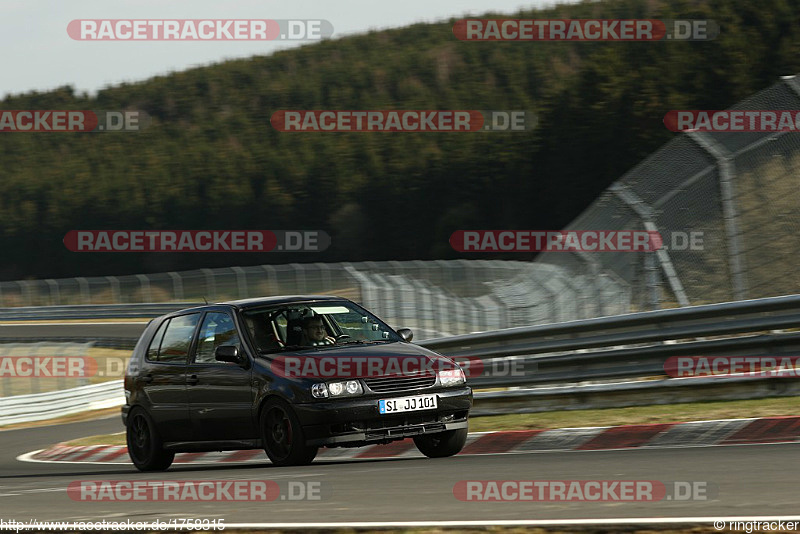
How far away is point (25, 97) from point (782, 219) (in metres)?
136

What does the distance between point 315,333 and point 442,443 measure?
4.57 feet

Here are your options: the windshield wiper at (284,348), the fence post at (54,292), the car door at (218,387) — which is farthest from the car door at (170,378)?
the fence post at (54,292)

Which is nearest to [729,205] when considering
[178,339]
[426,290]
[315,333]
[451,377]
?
[451,377]

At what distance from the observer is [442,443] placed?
10117 millimetres

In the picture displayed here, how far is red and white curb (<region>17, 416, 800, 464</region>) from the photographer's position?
29.7 ft

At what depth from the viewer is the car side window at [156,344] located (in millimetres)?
11344

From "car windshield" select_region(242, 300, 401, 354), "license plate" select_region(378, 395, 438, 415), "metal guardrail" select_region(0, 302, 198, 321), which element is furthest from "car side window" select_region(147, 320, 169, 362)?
"metal guardrail" select_region(0, 302, 198, 321)

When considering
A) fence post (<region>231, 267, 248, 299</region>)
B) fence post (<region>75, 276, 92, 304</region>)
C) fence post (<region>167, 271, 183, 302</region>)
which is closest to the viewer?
fence post (<region>231, 267, 248, 299</region>)

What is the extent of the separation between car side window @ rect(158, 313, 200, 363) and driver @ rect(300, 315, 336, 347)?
48.3 inches

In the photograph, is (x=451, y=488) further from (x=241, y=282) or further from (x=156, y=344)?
(x=241, y=282)

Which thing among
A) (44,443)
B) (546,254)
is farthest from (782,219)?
(44,443)

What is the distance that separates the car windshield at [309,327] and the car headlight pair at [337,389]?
2.15 ft

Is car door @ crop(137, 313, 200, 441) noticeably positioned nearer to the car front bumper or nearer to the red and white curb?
Answer: the red and white curb

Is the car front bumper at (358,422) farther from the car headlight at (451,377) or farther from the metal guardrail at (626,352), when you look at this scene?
the metal guardrail at (626,352)
